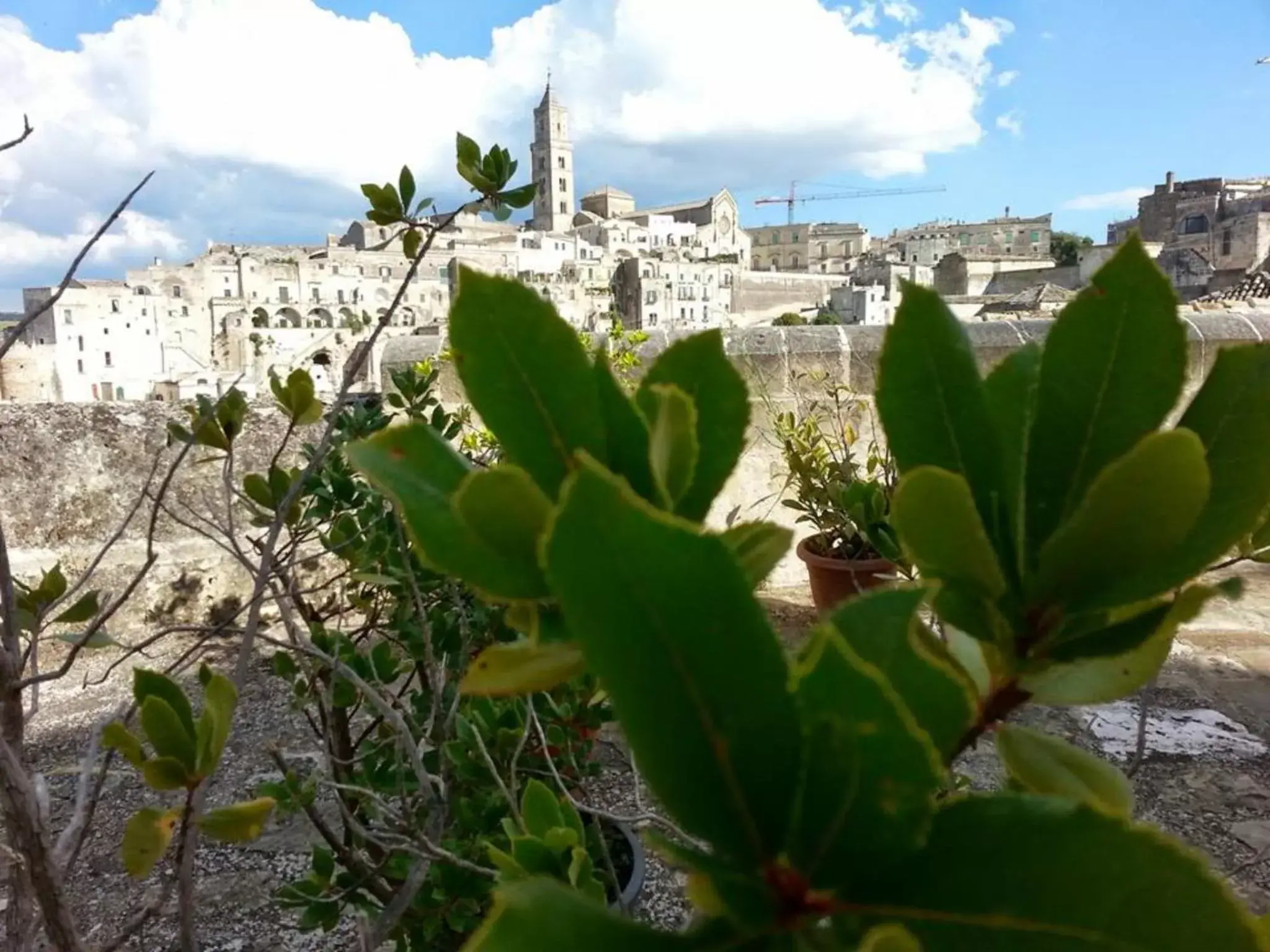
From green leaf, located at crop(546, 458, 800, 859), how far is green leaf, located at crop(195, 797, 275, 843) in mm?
460

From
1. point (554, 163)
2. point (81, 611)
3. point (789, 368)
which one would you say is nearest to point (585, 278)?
point (554, 163)

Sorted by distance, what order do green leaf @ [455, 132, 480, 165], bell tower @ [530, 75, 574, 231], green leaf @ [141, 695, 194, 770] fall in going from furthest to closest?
bell tower @ [530, 75, 574, 231] < green leaf @ [455, 132, 480, 165] < green leaf @ [141, 695, 194, 770]

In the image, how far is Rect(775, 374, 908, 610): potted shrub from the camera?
2637mm

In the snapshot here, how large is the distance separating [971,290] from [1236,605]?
39.8 metres

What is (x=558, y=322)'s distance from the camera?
33cm

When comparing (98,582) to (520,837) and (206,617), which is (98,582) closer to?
(206,617)

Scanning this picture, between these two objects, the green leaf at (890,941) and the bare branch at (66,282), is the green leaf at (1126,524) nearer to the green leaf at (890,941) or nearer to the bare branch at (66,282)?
the green leaf at (890,941)

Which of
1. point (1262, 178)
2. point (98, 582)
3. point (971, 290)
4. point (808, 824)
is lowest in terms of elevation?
point (98, 582)

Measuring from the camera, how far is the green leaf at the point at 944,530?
305 mm

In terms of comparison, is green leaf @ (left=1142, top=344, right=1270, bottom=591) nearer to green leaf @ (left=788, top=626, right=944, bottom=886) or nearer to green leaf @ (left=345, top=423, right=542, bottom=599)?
green leaf @ (left=788, top=626, right=944, bottom=886)

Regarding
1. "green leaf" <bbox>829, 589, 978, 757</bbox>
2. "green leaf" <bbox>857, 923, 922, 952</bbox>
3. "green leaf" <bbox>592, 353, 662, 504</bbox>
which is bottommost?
"green leaf" <bbox>857, 923, 922, 952</bbox>

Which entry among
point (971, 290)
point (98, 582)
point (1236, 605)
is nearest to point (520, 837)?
point (98, 582)

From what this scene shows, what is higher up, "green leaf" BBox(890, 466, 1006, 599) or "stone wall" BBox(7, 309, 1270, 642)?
"green leaf" BBox(890, 466, 1006, 599)

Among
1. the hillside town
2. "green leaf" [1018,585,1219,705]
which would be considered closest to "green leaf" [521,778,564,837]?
"green leaf" [1018,585,1219,705]
